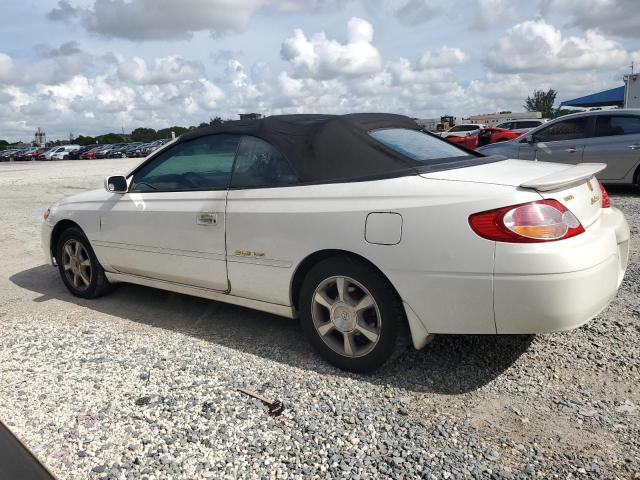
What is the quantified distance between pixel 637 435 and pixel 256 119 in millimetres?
2957

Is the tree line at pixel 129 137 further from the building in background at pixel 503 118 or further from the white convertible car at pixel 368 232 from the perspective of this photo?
the white convertible car at pixel 368 232

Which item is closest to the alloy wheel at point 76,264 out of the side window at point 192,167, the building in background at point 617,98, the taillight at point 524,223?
the side window at point 192,167

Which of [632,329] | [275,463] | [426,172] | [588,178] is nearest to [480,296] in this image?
[426,172]

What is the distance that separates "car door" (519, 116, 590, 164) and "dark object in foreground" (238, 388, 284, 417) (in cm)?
795

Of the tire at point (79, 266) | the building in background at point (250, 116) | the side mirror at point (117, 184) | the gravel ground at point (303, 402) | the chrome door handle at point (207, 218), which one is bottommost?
the gravel ground at point (303, 402)

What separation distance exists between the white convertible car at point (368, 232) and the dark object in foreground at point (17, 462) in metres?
1.53

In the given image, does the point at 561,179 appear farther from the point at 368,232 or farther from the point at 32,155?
the point at 32,155

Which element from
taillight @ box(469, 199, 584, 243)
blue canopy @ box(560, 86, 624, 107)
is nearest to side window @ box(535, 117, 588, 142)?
taillight @ box(469, 199, 584, 243)

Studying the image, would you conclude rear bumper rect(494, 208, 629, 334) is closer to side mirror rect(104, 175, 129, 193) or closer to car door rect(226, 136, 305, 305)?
car door rect(226, 136, 305, 305)

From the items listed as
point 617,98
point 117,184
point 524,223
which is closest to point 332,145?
point 524,223

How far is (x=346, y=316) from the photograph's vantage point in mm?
3156

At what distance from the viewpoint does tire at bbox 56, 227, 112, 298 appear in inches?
188

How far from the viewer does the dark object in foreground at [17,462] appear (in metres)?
2.42

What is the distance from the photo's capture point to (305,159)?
3359 millimetres
